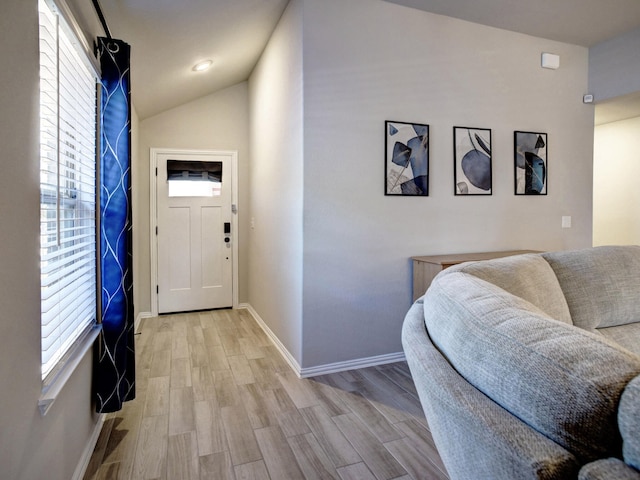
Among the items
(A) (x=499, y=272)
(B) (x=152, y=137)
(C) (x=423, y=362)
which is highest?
(B) (x=152, y=137)

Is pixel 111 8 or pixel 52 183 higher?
pixel 111 8

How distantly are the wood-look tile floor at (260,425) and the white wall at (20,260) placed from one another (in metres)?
0.74

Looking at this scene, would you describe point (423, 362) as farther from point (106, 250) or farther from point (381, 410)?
point (106, 250)

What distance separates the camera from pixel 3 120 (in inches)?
40.4

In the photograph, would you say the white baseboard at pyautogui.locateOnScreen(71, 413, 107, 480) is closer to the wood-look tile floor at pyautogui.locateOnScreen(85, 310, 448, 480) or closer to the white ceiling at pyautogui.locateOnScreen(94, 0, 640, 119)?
the wood-look tile floor at pyautogui.locateOnScreen(85, 310, 448, 480)

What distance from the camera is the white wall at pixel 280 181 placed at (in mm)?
2988

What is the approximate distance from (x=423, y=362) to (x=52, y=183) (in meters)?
1.48

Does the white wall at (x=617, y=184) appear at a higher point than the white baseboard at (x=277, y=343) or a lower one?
higher

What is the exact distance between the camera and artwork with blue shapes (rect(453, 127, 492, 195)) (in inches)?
132

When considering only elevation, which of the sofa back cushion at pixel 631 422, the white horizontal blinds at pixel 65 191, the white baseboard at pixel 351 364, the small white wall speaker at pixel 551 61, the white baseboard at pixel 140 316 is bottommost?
the white baseboard at pixel 351 364

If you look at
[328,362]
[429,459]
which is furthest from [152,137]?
[429,459]

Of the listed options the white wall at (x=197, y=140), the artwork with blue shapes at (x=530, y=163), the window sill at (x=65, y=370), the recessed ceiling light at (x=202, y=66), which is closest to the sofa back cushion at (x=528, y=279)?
the window sill at (x=65, y=370)

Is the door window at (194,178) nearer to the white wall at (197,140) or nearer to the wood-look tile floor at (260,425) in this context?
the white wall at (197,140)

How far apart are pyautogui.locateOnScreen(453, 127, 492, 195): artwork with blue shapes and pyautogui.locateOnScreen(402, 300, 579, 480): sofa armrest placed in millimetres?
2578
